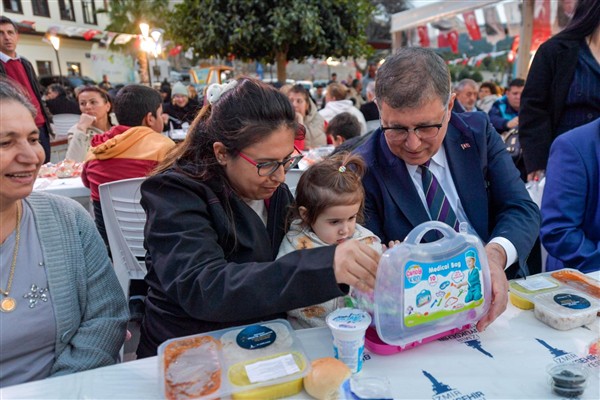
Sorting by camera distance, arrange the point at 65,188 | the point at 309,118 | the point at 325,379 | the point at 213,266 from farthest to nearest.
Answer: the point at 309,118 < the point at 65,188 < the point at 213,266 < the point at 325,379

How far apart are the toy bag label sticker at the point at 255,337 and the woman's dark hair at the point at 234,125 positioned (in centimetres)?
51

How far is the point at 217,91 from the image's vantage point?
5.12 feet

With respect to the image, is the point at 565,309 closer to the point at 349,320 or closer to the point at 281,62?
the point at 349,320

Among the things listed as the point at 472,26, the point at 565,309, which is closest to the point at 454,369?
the point at 565,309

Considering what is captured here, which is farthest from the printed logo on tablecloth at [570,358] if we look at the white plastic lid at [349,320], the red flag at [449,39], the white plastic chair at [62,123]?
the red flag at [449,39]

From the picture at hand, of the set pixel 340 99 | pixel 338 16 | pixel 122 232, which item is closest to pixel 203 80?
pixel 338 16

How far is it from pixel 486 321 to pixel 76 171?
3.97 metres

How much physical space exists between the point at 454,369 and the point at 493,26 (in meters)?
12.3

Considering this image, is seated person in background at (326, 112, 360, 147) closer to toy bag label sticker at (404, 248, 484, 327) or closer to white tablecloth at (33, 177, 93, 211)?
white tablecloth at (33, 177, 93, 211)

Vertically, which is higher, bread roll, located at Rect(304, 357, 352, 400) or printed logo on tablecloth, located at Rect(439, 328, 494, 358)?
bread roll, located at Rect(304, 357, 352, 400)

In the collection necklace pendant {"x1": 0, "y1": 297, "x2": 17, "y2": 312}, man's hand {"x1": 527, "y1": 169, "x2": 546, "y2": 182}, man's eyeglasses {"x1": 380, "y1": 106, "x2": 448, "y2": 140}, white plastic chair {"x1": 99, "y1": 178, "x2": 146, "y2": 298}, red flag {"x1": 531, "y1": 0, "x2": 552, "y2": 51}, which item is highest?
red flag {"x1": 531, "y1": 0, "x2": 552, "y2": 51}

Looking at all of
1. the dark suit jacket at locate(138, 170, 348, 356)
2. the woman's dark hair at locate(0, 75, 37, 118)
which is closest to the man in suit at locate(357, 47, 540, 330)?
the dark suit jacket at locate(138, 170, 348, 356)

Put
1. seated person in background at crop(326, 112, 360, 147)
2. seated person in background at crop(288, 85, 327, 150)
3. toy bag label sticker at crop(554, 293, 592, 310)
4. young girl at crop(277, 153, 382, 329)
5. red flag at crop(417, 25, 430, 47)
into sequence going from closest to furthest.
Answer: toy bag label sticker at crop(554, 293, 592, 310), young girl at crop(277, 153, 382, 329), seated person in background at crop(326, 112, 360, 147), seated person in background at crop(288, 85, 327, 150), red flag at crop(417, 25, 430, 47)

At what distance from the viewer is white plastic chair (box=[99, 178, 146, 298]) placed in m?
2.74
